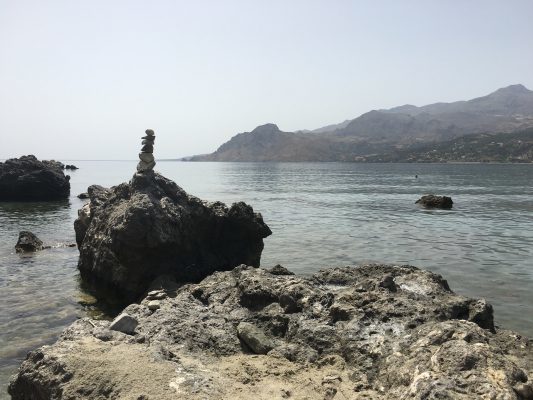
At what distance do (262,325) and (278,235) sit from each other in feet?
76.4


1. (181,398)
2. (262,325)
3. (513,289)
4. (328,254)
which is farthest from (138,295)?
(513,289)

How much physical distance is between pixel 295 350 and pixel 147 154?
14.6 meters

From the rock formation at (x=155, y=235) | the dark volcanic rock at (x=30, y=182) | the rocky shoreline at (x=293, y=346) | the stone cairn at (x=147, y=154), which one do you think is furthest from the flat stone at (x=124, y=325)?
the dark volcanic rock at (x=30, y=182)

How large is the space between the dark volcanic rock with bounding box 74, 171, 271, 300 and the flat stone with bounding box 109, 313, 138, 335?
299 inches

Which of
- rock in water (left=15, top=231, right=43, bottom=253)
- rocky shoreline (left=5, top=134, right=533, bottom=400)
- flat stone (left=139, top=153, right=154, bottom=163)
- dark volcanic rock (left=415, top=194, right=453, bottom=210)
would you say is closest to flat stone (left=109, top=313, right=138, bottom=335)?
rocky shoreline (left=5, top=134, right=533, bottom=400)

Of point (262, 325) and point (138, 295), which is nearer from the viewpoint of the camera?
point (262, 325)

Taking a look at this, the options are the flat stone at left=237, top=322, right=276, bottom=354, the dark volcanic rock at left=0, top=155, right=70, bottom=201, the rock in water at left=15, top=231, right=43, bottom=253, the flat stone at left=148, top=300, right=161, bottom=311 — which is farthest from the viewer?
the dark volcanic rock at left=0, top=155, right=70, bottom=201

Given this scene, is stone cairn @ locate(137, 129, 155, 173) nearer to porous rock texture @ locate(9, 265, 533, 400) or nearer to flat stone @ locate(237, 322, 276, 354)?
porous rock texture @ locate(9, 265, 533, 400)

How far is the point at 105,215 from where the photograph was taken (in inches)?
810

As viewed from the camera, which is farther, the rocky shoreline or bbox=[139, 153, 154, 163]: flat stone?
bbox=[139, 153, 154, 163]: flat stone

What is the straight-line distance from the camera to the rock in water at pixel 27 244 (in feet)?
90.2

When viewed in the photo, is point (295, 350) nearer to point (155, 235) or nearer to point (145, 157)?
point (155, 235)

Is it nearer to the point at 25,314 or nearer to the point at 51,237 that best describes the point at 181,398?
the point at 25,314

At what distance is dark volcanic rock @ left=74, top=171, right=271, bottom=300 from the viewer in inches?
699
